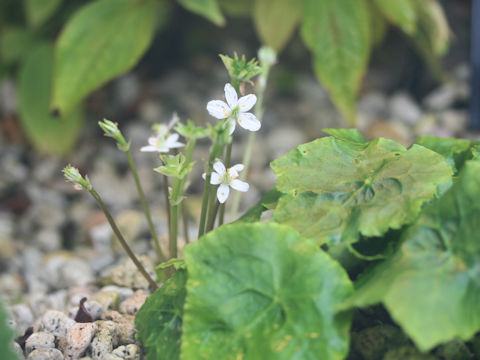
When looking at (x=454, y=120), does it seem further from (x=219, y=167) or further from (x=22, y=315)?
(x=22, y=315)

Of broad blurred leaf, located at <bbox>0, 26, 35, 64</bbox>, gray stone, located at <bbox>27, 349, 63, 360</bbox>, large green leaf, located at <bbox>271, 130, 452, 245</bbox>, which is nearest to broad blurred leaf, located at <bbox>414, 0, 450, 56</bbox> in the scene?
large green leaf, located at <bbox>271, 130, 452, 245</bbox>

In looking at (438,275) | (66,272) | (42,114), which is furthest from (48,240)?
(438,275)

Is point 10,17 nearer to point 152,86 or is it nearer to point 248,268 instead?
point 152,86

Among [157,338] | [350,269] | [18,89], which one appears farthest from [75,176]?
[18,89]

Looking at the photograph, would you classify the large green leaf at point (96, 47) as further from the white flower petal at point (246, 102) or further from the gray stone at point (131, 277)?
the white flower petal at point (246, 102)

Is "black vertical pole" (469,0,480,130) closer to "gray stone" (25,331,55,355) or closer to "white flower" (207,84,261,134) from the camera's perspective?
"white flower" (207,84,261,134)
